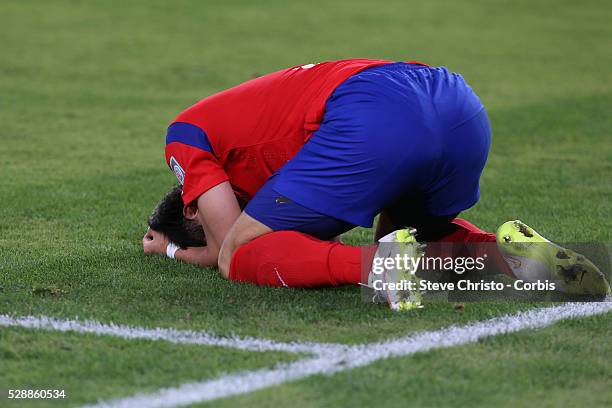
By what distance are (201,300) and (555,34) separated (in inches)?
503

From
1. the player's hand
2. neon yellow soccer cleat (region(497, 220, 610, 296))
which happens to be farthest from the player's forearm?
neon yellow soccer cleat (region(497, 220, 610, 296))

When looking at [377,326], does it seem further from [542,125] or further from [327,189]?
[542,125]

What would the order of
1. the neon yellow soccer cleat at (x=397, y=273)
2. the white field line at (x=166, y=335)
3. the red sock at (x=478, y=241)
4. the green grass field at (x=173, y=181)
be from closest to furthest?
the green grass field at (x=173, y=181) < the white field line at (x=166, y=335) < the neon yellow soccer cleat at (x=397, y=273) < the red sock at (x=478, y=241)

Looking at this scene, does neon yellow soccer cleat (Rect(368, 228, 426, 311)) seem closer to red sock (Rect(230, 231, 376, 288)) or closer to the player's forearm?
red sock (Rect(230, 231, 376, 288))

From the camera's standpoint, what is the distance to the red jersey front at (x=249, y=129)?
4.65 m

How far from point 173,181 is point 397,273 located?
330 cm

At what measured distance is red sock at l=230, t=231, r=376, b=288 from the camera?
4309 millimetres

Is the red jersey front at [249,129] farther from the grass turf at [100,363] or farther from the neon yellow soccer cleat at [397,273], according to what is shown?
the grass turf at [100,363]

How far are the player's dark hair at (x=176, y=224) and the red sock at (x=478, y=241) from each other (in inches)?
45.1

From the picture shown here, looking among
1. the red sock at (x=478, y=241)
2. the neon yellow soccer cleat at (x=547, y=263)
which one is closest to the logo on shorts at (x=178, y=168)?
the red sock at (x=478, y=241)

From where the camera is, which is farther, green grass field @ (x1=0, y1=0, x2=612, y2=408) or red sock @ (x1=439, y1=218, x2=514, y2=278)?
red sock @ (x1=439, y1=218, x2=514, y2=278)

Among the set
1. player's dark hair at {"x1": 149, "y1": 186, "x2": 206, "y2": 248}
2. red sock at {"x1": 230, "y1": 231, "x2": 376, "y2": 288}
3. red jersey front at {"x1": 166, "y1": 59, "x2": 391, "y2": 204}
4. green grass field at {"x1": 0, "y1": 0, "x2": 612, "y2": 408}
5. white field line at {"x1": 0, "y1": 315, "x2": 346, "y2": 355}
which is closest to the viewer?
green grass field at {"x1": 0, "y1": 0, "x2": 612, "y2": 408}

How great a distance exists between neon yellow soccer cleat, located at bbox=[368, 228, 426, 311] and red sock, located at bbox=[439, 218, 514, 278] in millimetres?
691

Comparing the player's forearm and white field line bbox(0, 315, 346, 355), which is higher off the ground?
white field line bbox(0, 315, 346, 355)
